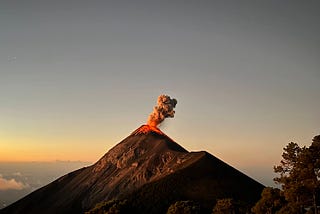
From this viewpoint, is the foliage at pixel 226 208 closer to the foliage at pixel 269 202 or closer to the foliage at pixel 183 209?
the foliage at pixel 183 209

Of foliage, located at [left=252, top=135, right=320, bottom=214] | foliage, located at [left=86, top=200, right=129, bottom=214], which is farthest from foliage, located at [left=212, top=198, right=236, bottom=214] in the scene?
foliage, located at [left=252, top=135, right=320, bottom=214]

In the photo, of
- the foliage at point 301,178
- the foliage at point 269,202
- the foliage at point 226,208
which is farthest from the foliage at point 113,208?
the foliage at point 301,178

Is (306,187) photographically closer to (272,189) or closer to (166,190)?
(272,189)

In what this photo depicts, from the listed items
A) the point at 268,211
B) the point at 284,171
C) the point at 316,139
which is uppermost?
the point at 316,139

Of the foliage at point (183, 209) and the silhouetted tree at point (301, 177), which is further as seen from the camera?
the foliage at point (183, 209)

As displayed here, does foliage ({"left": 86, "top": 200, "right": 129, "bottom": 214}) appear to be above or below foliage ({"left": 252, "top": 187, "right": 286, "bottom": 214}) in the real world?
below

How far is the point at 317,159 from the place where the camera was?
48.2 meters

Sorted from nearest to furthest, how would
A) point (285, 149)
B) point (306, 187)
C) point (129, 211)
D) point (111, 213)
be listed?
point (306, 187)
point (285, 149)
point (111, 213)
point (129, 211)

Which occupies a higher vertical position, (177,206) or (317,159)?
(317,159)

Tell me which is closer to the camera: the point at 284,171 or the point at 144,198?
the point at 284,171

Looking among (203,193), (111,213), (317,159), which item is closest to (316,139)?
(317,159)

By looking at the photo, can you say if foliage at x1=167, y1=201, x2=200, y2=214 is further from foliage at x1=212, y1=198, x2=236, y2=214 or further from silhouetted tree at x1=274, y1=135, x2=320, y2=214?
silhouetted tree at x1=274, y1=135, x2=320, y2=214

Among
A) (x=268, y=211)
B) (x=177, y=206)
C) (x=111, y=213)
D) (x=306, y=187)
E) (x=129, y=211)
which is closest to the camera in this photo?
(x=306, y=187)

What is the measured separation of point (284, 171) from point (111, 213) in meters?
38.4
